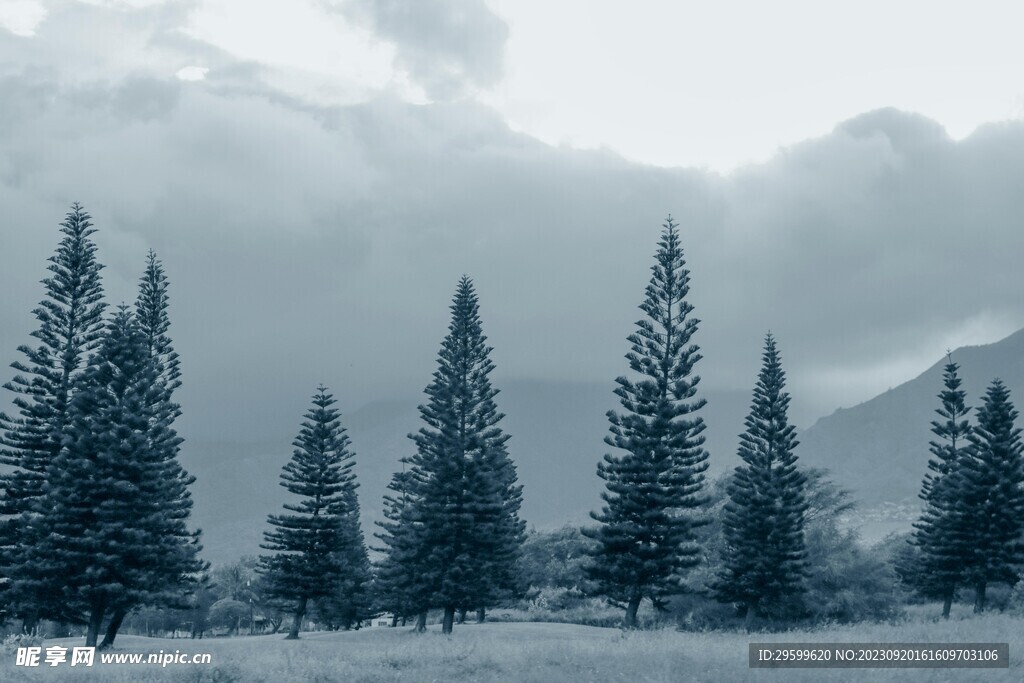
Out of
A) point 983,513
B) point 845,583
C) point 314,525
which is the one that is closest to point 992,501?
point 983,513

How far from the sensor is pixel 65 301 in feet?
131

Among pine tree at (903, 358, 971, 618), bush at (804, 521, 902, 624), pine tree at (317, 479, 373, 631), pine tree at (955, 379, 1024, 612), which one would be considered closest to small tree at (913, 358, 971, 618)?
pine tree at (903, 358, 971, 618)

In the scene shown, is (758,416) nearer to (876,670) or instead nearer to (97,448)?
(876,670)

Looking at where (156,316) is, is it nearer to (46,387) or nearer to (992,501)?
(46,387)

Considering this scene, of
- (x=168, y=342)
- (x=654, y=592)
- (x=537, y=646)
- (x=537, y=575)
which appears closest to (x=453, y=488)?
(x=654, y=592)

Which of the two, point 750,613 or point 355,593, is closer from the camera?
point 750,613

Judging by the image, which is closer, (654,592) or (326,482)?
(654,592)

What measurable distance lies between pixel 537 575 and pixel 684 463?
26.4m

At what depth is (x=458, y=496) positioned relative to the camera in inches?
1602

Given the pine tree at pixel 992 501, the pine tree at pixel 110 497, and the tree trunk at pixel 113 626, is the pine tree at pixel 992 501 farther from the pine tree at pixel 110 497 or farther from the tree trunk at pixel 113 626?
the tree trunk at pixel 113 626

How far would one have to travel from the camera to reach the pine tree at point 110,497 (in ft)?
99.3

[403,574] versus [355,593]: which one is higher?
[403,574]

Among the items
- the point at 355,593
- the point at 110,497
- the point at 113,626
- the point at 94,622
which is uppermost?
the point at 110,497

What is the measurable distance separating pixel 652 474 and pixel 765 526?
7211mm
